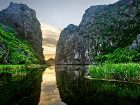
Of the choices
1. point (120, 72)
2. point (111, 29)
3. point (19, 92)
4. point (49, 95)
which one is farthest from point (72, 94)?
point (111, 29)

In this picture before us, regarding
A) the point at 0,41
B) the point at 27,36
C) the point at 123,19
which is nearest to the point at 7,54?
the point at 0,41

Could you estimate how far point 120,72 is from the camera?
49.3m

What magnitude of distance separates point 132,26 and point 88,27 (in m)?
50.4

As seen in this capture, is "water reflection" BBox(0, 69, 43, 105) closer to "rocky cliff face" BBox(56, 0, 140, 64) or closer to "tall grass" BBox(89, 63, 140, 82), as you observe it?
"tall grass" BBox(89, 63, 140, 82)

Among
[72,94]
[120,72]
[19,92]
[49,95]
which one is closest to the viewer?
[72,94]

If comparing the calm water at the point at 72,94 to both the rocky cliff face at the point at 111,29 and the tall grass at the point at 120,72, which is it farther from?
the rocky cliff face at the point at 111,29

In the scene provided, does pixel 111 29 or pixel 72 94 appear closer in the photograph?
pixel 72 94

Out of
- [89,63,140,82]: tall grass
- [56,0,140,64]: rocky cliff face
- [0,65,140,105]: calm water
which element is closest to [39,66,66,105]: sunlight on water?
[0,65,140,105]: calm water

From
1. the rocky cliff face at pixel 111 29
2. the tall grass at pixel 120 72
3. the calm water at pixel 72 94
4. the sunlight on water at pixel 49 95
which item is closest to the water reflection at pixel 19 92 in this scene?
the calm water at pixel 72 94

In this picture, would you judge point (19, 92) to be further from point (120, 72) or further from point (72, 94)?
point (120, 72)

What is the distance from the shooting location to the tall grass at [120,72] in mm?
47000

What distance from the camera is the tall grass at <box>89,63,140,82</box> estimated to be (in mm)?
47000

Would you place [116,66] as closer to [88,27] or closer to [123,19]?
[123,19]

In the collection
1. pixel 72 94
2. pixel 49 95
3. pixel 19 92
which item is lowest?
pixel 49 95
